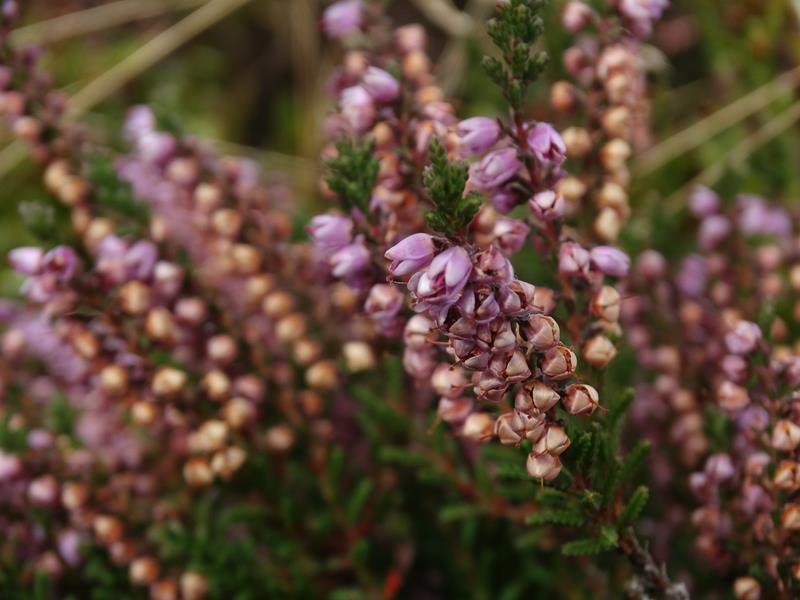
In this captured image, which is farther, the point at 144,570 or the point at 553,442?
the point at 144,570

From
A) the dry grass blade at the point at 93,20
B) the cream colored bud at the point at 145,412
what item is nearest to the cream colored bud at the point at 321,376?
the cream colored bud at the point at 145,412

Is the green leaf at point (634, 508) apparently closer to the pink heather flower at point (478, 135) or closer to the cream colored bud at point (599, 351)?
the cream colored bud at point (599, 351)

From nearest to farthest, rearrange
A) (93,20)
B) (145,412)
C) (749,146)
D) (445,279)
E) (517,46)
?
(445,279) → (517,46) → (145,412) → (749,146) → (93,20)

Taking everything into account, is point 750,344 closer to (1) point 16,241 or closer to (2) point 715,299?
(2) point 715,299

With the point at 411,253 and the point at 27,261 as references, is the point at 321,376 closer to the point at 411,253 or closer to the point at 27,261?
the point at 27,261

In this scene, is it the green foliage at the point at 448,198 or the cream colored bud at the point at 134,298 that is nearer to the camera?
the green foliage at the point at 448,198

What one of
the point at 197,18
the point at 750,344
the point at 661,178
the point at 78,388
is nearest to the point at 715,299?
the point at 750,344

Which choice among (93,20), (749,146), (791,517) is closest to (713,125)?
(749,146)
